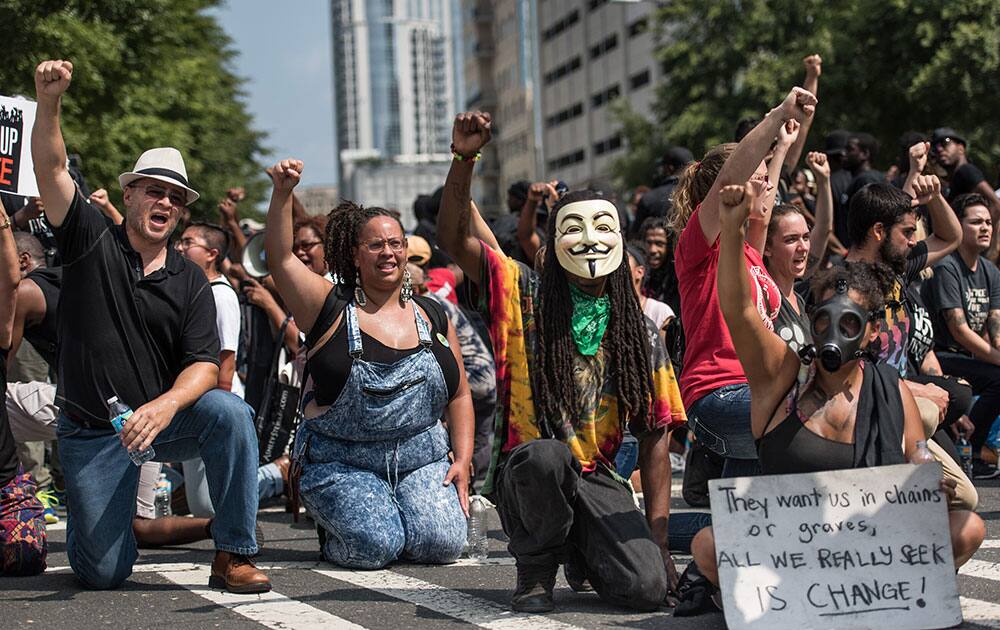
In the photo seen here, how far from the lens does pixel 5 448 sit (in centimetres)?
696

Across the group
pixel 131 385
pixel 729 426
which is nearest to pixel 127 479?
pixel 131 385

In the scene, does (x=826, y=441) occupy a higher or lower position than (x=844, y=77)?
lower

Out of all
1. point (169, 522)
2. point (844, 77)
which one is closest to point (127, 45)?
point (844, 77)

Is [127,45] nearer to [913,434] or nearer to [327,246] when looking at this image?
[327,246]

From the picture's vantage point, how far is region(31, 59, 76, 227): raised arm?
19.7ft

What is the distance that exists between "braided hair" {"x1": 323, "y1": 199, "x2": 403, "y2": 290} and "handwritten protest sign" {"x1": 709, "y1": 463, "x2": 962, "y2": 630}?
2849mm

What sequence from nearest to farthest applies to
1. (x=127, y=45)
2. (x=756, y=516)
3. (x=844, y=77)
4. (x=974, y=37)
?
(x=756, y=516), (x=127, y=45), (x=974, y=37), (x=844, y=77)

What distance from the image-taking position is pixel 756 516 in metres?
5.04

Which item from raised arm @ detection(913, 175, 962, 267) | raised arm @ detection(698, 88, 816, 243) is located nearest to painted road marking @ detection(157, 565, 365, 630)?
raised arm @ detection(698, 88, 816, 243)

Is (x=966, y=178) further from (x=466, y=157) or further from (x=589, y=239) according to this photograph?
(x=466, y=157)

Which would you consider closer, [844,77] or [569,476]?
[569,476]

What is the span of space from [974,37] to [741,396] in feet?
77.8

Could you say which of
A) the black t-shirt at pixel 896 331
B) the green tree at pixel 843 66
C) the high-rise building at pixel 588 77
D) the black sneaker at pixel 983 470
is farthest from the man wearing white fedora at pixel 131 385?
the high-rise building at pixel 588 77

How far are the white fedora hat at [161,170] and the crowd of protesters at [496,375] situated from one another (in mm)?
19
